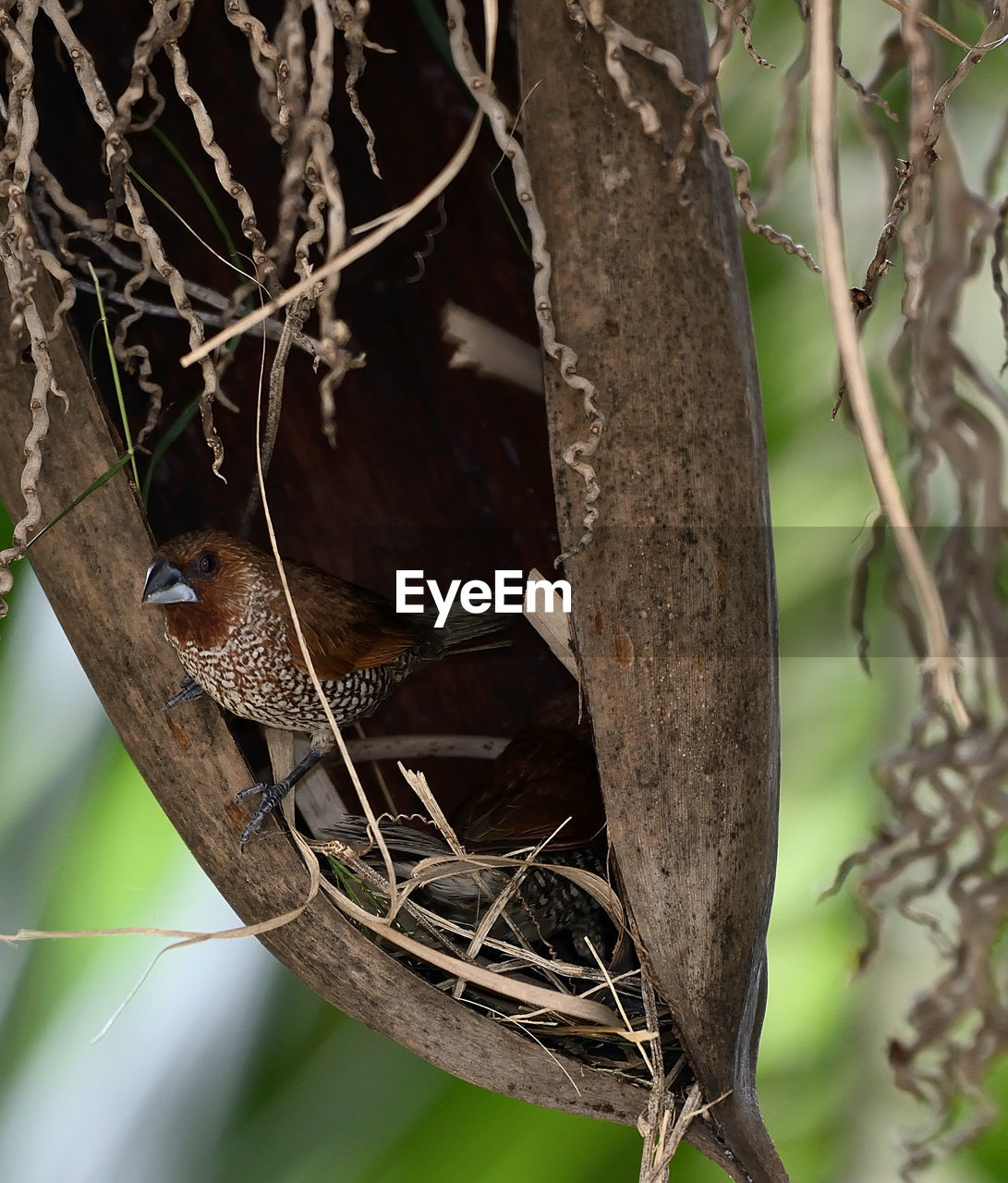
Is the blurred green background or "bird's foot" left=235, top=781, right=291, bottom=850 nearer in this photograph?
"bird's foot" left=235, top=781, right=291, bottom=850

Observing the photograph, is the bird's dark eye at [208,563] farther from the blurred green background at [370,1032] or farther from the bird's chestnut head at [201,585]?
the blurred green background at [370,1032]

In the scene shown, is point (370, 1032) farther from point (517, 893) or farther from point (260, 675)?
point (260, 675)

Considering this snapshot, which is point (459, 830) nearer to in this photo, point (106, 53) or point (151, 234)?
point (151, 234)

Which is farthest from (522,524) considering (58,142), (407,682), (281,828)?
(58,142)

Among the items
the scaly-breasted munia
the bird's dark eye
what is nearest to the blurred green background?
the scaly-breasted munia

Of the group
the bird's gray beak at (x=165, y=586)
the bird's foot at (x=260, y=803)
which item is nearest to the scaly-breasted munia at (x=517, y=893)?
the bird's foot at (x=260, y=803)

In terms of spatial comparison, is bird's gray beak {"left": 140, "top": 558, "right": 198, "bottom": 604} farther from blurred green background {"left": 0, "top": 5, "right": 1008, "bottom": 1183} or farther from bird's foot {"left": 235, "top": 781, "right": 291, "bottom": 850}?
blurred green background {"left": 0, "top": 5, "right": 1008, "bottom": 1183}

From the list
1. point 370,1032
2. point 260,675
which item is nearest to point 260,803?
point 260,675
